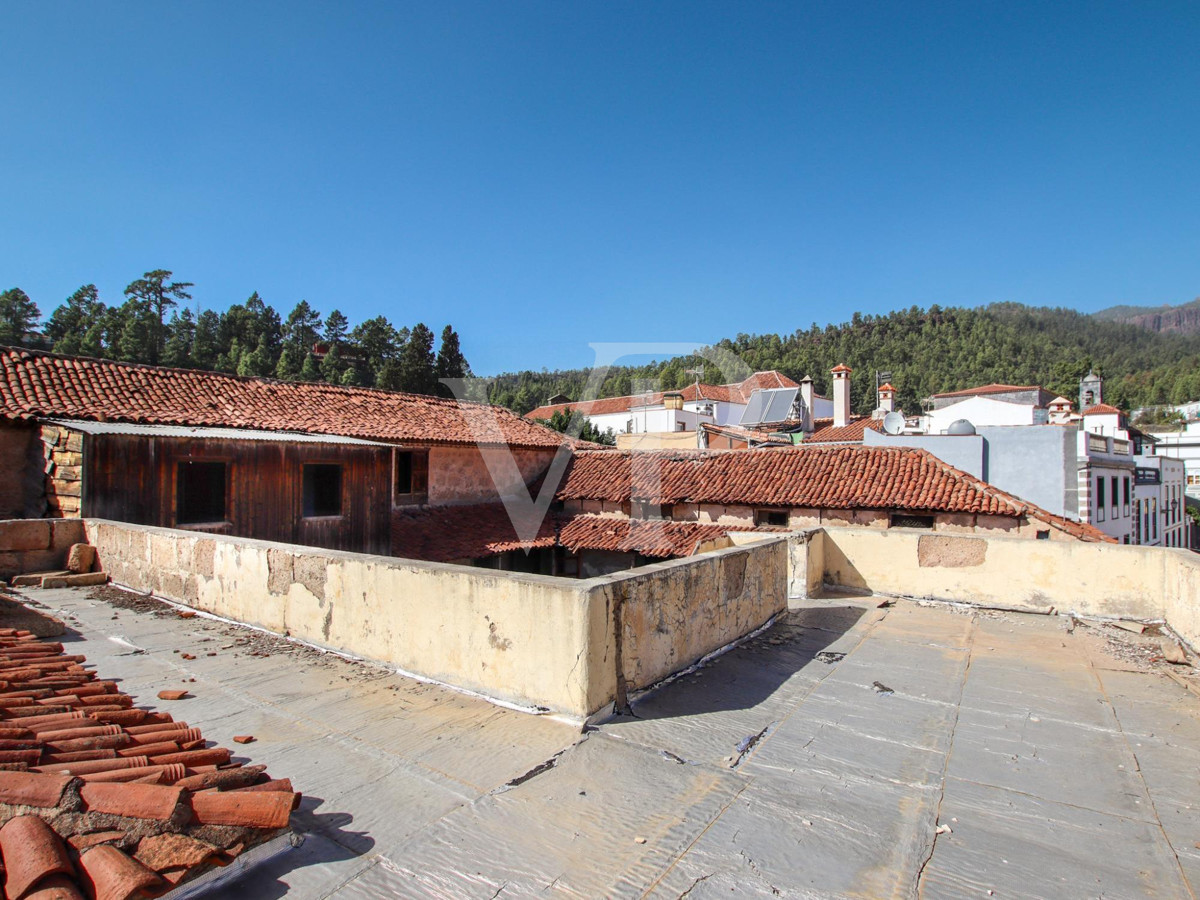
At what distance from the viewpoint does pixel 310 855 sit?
251cm

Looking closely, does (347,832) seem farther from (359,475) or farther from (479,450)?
(479,450)

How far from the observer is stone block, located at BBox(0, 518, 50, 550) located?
7426 millimetres

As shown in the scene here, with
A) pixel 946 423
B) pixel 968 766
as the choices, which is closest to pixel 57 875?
pixel 968 766

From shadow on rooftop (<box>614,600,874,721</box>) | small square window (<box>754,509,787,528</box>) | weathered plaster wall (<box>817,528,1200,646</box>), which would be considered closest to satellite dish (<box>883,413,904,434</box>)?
small square window (<box>754,509,787,528</box>)

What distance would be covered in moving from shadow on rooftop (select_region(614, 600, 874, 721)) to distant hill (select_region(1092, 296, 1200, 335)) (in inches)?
7929

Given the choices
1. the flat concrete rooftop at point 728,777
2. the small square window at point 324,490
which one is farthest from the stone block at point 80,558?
the small square window at point 324,490

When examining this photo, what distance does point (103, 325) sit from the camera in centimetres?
4541

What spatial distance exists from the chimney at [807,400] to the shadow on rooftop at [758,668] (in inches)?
1327

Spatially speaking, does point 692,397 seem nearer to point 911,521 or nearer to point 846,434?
point 846,434

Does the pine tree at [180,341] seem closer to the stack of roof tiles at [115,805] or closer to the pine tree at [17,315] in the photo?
Answer: the pine tree at [17,315]

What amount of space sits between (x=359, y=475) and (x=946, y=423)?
95.3ft

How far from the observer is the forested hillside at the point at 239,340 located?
137 ft

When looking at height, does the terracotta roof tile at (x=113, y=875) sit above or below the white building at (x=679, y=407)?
below

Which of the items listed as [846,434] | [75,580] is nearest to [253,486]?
[75,580]
